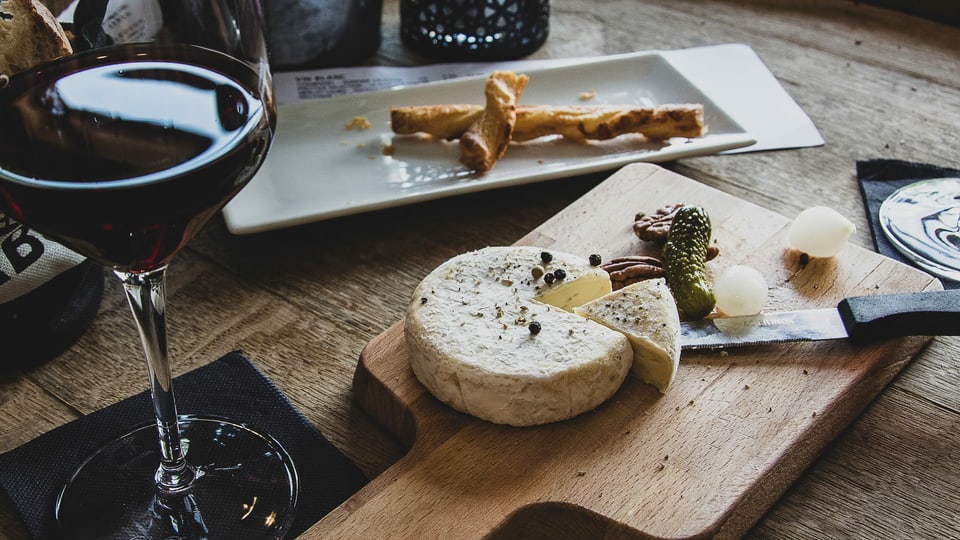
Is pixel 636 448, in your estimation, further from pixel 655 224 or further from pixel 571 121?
pixel 571 121

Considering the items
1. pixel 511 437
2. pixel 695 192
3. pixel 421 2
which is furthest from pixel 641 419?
pixel 421 2

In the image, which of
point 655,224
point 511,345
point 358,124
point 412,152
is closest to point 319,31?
point 358,124

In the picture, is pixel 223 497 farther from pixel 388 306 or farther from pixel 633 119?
pixel 633 119

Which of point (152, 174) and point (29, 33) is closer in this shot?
point (152, 174)

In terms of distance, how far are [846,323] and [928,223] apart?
1.12ft

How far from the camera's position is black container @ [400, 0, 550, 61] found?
153 cm

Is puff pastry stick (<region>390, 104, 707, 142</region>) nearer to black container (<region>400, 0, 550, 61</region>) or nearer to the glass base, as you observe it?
black container (<region>400, 0, 550, 61</region>)

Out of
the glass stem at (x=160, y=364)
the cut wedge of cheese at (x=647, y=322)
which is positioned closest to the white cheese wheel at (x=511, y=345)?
the cut wedge of cheese at (x=647, y=322)

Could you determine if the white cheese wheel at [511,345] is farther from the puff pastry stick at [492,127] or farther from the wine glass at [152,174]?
the puff pastry stick at [492,127]

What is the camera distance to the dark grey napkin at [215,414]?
777 mm

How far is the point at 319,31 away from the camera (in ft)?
4.86

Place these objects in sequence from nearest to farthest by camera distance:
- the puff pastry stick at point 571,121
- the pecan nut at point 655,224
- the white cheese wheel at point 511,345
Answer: the white cheese wheel at point 511,345 < the pecan nut at point 655,224 < the puff pastry stick at point 571,121

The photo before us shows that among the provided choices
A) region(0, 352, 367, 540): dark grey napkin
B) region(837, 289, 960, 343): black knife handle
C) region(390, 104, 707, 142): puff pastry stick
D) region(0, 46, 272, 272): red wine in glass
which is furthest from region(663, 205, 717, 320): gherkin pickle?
region(0, 46, 272, 272): red wine in glass

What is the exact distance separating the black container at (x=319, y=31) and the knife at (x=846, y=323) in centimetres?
85
